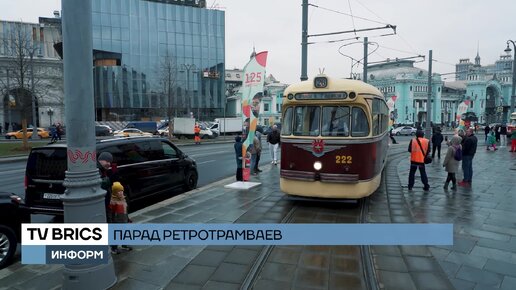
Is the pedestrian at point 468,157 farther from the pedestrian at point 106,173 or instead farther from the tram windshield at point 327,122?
the pedestrian at point 106,173

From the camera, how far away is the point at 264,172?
13695 millimetres

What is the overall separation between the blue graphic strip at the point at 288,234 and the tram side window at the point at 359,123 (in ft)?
6.79

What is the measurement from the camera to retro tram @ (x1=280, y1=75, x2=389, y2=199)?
7637 millimetres

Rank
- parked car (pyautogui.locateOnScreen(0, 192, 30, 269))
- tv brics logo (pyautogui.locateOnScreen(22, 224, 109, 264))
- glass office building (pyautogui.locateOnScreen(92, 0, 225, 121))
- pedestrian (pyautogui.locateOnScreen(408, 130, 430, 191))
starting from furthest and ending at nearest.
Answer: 1. glass office building (pyautogui.locateOnScreen(92, 0, 225, 121))
2. pedestrian (pyautogui.locateOnScreen(408, 130, 430, 191))
3. parked car (pyautogui.locateOnScreen(0, 192, 30, 269))
4. tv brics logo (pyautogui.locateOnScreen(22, 224, 109, 264))

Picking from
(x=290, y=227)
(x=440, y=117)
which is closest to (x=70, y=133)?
(x=290, y=227)

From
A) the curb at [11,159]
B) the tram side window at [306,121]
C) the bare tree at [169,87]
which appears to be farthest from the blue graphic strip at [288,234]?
the bare tree at [169,87]

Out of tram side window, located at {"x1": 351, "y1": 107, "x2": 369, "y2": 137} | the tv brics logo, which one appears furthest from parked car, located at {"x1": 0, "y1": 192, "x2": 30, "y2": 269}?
tram side window, located at {"x1": 351, "y1": 107, "x2": 369, "y2": 137}

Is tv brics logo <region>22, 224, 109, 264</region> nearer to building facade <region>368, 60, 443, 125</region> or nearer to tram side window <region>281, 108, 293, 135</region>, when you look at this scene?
tram side window <region>281, 108, 293, 135</region>

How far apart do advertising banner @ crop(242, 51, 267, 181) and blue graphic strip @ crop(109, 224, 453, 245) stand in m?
4.17

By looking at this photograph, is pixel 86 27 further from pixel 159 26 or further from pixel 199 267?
pixel 159 26

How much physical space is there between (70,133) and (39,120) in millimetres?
58695

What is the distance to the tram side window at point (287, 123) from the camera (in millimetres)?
8258

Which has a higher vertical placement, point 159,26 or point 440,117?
point 159,26

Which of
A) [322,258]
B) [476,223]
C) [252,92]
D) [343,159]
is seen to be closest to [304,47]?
[252,92]
